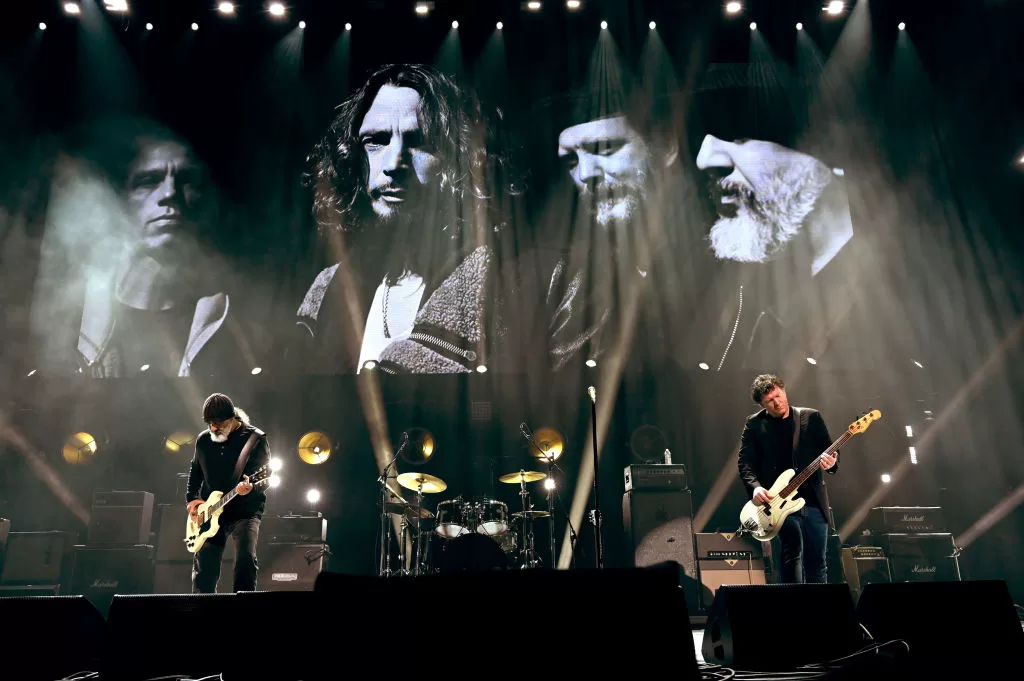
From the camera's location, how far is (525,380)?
338 inches

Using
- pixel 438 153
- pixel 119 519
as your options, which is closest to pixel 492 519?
pixel 119 519

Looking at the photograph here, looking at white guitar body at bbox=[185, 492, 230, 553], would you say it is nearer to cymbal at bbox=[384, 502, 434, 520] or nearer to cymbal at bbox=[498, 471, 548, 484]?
cymbal at bbox=[384, 502, 434, 520]

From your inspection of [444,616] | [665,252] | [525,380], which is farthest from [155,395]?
[444,616]

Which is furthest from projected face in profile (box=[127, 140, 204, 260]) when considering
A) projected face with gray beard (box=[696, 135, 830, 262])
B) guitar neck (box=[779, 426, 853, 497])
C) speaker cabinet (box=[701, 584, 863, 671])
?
speaker cabinet (box=[701, 584, 863, 671])

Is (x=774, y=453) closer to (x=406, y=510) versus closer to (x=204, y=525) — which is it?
(x=204, y=525)

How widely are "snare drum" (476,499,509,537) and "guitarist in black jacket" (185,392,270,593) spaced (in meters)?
2.52

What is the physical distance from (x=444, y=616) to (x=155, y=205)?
311 inches

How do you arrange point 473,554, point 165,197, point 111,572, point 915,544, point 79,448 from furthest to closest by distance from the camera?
1. point 79,448
2. point 165,197
3. point 111,572
4. point 915,544
5. point 473,554

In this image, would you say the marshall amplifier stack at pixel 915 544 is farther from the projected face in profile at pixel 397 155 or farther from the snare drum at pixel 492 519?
the projected face in profile at pixel 397 155

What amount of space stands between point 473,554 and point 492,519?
1.08 metres

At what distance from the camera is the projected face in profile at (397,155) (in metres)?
8.08

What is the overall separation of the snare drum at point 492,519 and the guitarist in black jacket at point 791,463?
287 cm

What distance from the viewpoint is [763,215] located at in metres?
7.96

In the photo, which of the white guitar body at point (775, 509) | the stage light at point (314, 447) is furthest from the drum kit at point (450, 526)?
the white guitar body at point (775, 509)
